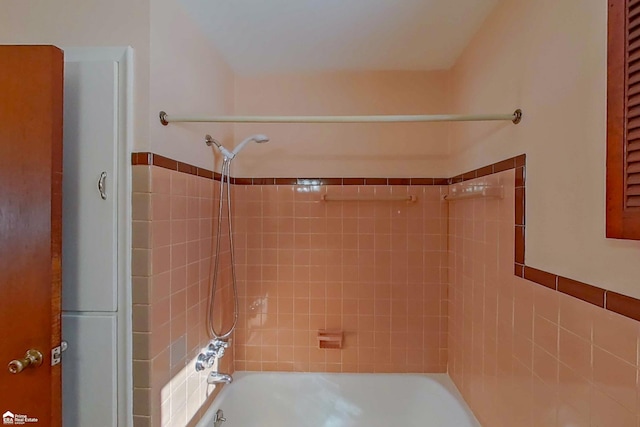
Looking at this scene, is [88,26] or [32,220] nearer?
[32,220]

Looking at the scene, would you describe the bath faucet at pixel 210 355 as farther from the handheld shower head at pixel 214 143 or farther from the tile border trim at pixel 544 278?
the tile border trim at pixel 544 278

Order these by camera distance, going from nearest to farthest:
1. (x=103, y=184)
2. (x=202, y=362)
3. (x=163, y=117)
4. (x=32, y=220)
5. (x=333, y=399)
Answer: (x=32, y=220) → (x=103, y=184) → (x=163, y=117) → (x=202, y=362) → (x=333, y=399)

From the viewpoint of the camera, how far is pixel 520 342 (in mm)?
1398

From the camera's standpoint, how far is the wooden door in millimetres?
1240

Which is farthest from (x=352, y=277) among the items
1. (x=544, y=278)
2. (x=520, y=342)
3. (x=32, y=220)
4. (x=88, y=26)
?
(x=88, y=26)

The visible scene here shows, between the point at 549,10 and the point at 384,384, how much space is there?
2.12 meters

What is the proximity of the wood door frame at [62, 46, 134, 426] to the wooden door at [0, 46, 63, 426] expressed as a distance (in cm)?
17

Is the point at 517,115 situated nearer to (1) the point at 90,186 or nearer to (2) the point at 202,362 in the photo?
(1) the point at 90,186

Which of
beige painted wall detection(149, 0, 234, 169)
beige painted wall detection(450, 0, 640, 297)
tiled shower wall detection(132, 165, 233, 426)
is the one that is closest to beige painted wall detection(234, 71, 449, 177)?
beige painted wall detection(149, 0, 234, 169)

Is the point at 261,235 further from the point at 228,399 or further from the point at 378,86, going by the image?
the point at 378,86

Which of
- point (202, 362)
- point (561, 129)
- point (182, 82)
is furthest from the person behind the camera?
point (202, 362)

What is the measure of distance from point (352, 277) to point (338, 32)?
56.9 inches

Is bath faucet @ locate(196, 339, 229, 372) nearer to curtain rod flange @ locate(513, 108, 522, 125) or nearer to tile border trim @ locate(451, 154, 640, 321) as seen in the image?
tile border trim @ locate(451, 154, 640, 321)

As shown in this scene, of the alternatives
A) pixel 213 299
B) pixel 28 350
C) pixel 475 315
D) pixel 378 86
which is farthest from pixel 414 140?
pixel 28 350
